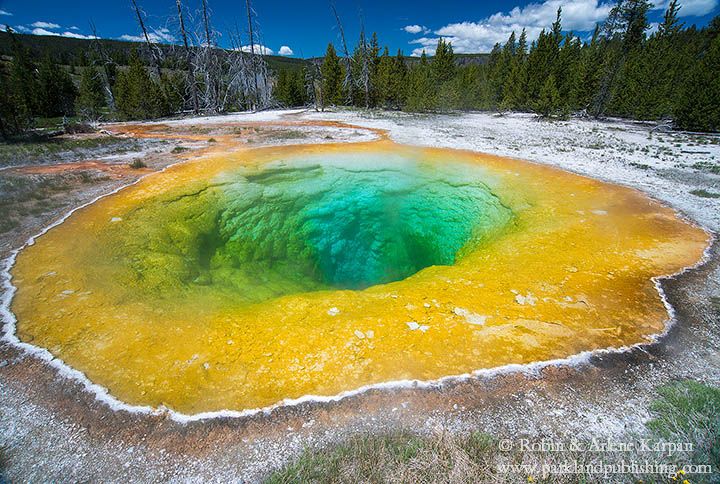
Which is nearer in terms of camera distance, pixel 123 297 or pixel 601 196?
pixel 123 297

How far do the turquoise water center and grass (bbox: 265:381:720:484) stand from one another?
3222 mm

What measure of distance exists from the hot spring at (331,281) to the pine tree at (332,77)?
1232 inches

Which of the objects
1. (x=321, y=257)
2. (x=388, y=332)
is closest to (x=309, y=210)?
(x=321, y=257)

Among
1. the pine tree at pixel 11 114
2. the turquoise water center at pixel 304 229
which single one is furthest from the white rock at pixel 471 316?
the pine tree at pixel 11 114

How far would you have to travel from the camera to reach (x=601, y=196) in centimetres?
819

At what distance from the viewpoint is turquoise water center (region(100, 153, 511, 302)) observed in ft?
20.0

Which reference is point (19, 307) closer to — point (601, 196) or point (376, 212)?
point (376, 212)

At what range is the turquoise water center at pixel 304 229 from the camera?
6090 mm

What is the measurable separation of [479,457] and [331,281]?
4.87 m

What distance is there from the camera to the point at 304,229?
8.42 metres

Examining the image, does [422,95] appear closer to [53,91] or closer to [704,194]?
[704,194]

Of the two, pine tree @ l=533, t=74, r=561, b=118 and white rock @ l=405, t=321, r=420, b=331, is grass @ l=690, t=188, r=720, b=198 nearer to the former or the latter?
white rock @ l=405, t=321, r=420, b=331

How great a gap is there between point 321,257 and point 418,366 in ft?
15.6

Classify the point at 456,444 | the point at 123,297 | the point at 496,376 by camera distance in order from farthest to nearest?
the point at 123,297
the point at 496,376
the point at 456,444
